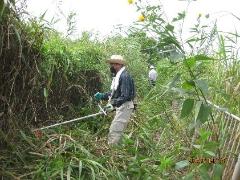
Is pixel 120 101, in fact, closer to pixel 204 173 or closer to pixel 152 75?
pixel 204 173

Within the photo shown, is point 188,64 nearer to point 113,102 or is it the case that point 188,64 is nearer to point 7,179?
point 7,179

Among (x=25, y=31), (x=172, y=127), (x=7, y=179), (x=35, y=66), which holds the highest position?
(x=25, y=31)

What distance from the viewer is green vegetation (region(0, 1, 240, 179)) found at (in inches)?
83.1

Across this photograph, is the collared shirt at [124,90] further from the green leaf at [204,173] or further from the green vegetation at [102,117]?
the green leaf at [204,173]

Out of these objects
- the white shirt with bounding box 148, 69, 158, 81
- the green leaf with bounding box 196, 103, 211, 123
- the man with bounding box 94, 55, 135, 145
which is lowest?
the man with bounding box 94, 55, 135, 145

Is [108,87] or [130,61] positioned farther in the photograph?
[130,61]

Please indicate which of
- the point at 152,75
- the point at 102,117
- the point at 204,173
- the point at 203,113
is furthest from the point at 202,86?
the point at 152,75

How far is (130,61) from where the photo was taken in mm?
9914

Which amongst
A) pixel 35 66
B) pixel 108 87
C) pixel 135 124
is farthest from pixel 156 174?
pixel 108 87

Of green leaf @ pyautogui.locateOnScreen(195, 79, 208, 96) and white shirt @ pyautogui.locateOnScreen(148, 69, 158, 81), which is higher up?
green leaf @ pyautogui.locateOnScreen(195, 79, 208, 96)

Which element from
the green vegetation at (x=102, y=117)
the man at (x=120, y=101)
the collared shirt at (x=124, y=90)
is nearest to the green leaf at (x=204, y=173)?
the green vegetation at (x=102, y=117)

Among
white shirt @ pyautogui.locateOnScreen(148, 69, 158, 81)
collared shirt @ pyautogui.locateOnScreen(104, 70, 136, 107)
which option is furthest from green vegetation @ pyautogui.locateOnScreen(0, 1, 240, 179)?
white shirt @ pyautogui.locateOnScreen(148, 69, 158, 81)

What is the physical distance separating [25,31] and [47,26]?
37 centimetres

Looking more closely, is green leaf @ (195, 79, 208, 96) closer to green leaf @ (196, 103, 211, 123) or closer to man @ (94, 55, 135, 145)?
green leaf @ (196, 103, 211, 123)
